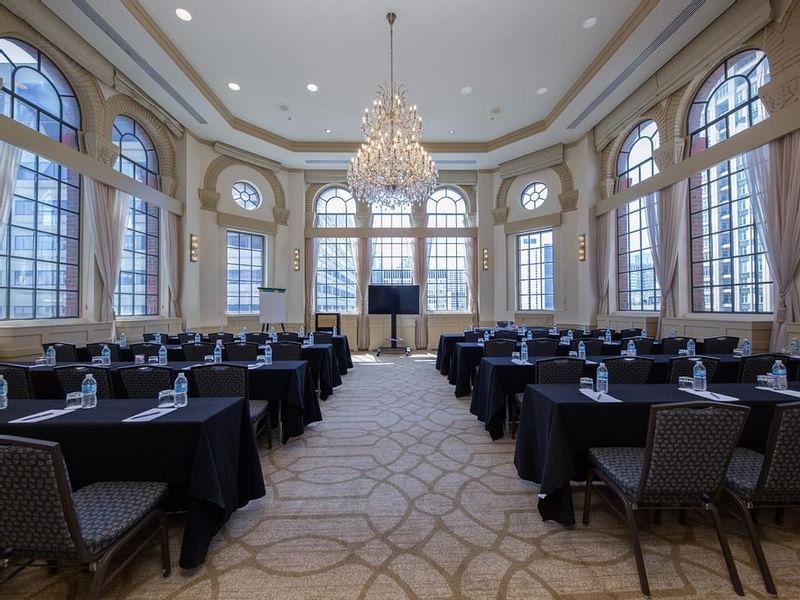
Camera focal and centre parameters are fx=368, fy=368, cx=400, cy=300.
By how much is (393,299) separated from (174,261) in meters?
5.46

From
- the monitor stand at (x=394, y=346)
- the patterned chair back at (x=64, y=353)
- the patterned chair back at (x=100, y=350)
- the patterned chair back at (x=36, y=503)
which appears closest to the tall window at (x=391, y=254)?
the monitor stand at (x=394, y=346)

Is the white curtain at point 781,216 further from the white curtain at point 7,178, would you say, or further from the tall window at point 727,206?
the white curtain at point 7,178

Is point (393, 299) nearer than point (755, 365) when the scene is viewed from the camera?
No

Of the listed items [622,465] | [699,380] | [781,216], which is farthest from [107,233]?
[781,216]

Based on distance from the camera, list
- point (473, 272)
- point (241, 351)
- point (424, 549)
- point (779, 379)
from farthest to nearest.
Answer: point (473, 272)
point (241, 351)
point (779, 379)
point (424, 549)

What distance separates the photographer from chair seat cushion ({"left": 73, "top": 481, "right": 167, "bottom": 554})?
1.54m

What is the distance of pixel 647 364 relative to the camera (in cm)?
334

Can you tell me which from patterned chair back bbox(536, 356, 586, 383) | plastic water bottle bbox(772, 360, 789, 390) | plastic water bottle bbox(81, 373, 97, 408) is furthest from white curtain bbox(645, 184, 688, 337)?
plastic water bottle bbox(81, 373, 97, 408)

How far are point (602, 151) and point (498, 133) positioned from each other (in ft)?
8.28

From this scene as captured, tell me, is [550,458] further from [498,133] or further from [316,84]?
[498,133]

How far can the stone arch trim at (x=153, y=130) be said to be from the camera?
675 cm

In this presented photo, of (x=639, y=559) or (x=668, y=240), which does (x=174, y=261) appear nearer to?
(x=639, y=559)

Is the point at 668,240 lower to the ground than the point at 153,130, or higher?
lower

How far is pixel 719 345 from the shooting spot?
4859 millimetres
